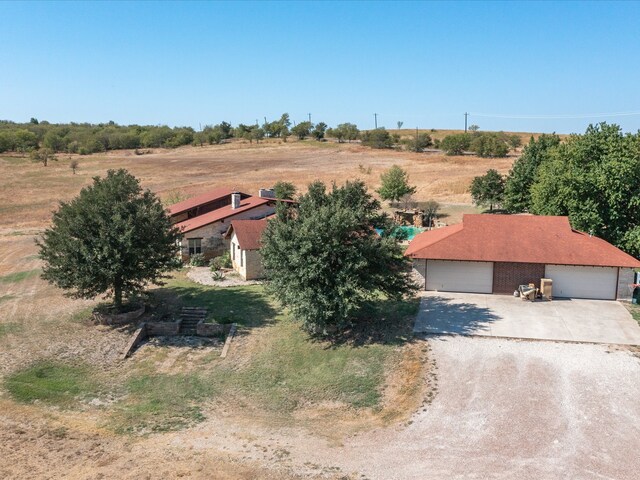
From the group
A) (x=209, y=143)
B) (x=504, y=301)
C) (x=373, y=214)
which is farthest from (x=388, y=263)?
(x=209, y=143)

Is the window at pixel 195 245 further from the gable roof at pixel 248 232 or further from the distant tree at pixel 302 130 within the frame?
the distant tree at pixel 302 130

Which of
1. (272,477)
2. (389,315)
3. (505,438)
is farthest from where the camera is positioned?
(389,315)

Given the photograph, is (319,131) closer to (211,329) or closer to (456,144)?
(456,144)

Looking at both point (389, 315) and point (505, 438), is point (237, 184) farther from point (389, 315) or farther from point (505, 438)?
point (505, 438)

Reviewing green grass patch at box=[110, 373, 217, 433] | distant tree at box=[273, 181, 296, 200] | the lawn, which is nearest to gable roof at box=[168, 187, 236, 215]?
distant tree at box=[273, 181, 296, 200]

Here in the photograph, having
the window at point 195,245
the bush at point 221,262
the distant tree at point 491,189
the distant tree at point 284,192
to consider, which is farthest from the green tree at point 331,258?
the distant tree at point 491,189

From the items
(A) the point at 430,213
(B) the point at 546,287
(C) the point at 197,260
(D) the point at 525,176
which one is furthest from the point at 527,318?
(A) the point at 430,213
